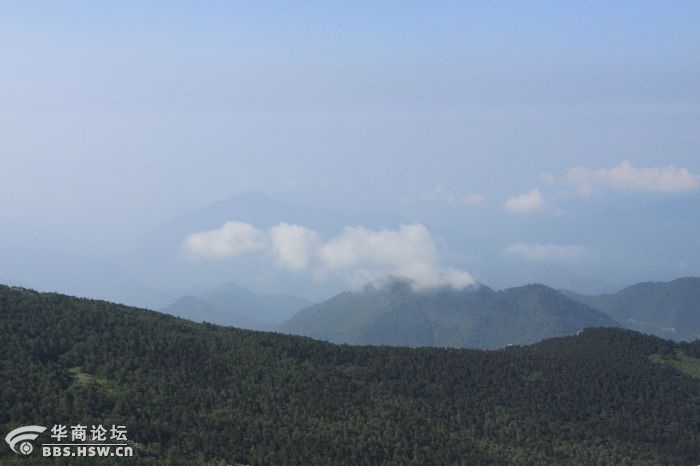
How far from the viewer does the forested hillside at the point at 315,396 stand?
397ft

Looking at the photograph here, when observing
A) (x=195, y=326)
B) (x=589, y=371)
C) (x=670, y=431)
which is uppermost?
(x=195, y=326)

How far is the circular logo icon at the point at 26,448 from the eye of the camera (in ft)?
330

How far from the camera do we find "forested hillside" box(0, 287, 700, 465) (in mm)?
121000

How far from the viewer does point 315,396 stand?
149 meters

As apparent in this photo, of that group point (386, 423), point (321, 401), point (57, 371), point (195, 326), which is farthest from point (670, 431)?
point (57, 371)

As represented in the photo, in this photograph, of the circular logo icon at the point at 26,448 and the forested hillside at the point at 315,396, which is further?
the forested hillside at the point at 315,396

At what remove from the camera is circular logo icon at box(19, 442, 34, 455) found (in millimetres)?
100438

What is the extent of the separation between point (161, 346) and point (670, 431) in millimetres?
104037

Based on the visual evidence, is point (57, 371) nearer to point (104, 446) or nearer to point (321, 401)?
point (104, 446)

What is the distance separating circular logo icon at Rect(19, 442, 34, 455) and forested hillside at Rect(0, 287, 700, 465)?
1.81m

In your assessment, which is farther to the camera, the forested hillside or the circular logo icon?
the forested hillside

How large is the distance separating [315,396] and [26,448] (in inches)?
2355

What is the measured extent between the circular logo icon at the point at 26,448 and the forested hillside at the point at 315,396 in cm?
181

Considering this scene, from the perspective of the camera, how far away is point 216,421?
12719 cm
